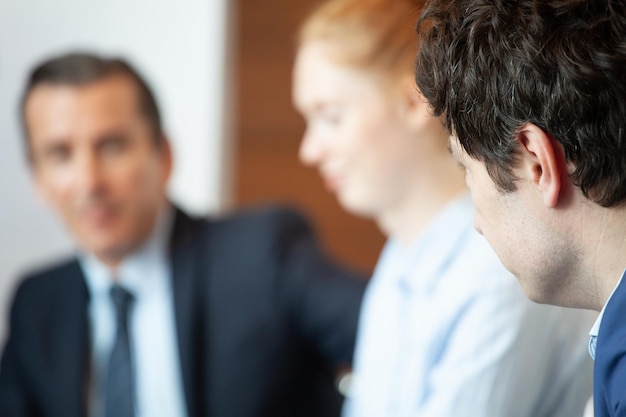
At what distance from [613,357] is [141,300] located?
121 cm

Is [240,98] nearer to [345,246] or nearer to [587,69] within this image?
[345,246]

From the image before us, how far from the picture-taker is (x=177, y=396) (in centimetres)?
173

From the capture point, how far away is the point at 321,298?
1788 mm

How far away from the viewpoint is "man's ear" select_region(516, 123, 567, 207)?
0.76m

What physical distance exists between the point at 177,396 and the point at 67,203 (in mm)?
444

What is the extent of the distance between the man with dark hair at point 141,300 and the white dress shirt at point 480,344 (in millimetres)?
508

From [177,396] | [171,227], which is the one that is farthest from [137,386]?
[171,227]

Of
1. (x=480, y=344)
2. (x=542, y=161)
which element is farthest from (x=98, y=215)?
(x=542, y=161)

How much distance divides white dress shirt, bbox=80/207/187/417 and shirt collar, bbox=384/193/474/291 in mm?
592

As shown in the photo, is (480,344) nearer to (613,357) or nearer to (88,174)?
(613,357)

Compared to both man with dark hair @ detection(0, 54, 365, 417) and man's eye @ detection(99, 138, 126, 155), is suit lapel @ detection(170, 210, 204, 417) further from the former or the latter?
man's eye @ detection(99, 138, 126, 155)

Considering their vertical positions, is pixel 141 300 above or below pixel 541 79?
below

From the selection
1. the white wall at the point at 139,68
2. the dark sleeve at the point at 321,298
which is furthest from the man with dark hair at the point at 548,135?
the white wall at the point at 139,68

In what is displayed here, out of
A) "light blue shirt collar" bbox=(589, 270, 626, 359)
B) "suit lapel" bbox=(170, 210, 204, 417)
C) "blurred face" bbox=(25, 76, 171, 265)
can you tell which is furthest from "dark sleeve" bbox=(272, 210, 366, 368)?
"light blue shirt collar" bbox=(589, 270, 626, 359)
